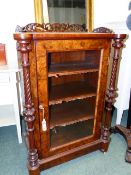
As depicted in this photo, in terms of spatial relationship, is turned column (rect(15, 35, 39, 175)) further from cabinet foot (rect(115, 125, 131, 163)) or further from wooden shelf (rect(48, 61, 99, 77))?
cabinet foot (rect(115, 125, 131, 163))

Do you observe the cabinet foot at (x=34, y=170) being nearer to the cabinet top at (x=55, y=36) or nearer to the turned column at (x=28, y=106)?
the turned column at (x=28, y=106)

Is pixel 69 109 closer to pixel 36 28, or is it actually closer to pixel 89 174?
pixel 89 174

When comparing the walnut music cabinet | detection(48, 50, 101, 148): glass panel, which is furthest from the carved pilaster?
detection(48, 50, 101, 148): glass panel

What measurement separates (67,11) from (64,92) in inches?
32.1

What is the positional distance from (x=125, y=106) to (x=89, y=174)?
871 millimetres

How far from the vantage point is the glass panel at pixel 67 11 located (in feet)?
5.27

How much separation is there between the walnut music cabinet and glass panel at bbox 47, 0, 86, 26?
1.25ft

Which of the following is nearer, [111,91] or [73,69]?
[73,69]

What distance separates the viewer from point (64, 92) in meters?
1.39

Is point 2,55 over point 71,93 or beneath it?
over

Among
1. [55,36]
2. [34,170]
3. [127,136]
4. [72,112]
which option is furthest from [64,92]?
[127,136]

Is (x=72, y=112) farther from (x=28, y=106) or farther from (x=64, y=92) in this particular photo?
(x=28, y=106)

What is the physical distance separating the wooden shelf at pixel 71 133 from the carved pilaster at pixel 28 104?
0.19 metres

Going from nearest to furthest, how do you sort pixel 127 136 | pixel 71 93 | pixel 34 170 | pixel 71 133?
pixel 34 170 → pixel 71 93 → pixel 71 133 → pixel 127 136
